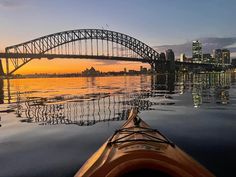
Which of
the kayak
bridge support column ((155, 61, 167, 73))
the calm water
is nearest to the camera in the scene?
the kayak

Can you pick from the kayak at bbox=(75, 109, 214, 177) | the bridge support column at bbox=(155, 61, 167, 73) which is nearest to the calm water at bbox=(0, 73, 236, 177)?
the kayak at bbox=(75, 109, 214, 177)

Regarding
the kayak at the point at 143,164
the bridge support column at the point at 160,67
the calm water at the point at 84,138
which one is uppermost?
the bridge support column at the point at 160,67

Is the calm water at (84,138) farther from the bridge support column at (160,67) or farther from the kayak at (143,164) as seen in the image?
the bridge support column at (160,67)

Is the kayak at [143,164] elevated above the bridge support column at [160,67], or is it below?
below

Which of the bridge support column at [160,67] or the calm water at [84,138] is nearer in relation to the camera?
the calm water at [84,138]

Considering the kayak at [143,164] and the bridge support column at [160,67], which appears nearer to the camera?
the kayak at [143,164]

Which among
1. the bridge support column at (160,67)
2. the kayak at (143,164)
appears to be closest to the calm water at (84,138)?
the kayak at (143,164)

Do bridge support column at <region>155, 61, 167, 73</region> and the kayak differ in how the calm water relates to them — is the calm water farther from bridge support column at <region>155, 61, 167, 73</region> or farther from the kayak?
bridge support column at <region>155, 61, 167, 73</region>

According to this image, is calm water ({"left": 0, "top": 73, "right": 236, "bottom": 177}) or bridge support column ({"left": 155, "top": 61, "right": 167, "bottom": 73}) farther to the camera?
bridge support column ({"left": 155, "top": 61, "right": 167, "bottom": 73})

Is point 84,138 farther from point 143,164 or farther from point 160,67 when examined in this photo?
point 160,67

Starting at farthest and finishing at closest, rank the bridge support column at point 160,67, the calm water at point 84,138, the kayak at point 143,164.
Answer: the bridge support column at point 160,67, the calm water at point 84,138, the kayak at point 143,164

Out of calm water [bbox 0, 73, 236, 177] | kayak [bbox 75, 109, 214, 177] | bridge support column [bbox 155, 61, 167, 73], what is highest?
bridge support column [bbox 155, 61, 167, 73]

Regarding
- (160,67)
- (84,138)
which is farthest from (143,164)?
(160,67)

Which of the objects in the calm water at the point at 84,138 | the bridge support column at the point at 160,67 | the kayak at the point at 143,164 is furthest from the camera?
the bridge support column at the point at 160,67
